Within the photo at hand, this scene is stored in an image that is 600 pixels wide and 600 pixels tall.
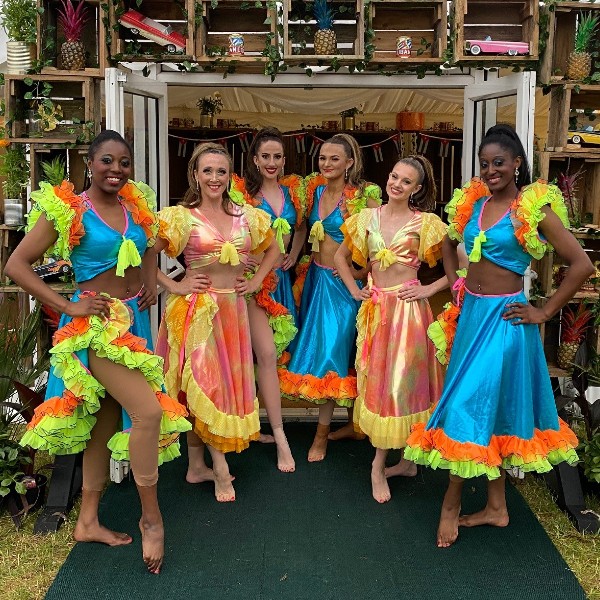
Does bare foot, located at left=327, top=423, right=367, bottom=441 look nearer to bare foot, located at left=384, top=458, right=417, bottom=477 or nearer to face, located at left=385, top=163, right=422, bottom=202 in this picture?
bare foot, located at left=384, top=458, right=417, bottom=477

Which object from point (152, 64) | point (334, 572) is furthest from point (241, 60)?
point (334, 572)

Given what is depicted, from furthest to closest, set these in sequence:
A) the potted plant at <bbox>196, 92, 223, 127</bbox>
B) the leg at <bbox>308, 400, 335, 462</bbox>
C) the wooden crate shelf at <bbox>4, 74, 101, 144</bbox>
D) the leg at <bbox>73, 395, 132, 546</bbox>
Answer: the potted plant at <bbox>196, 92, 223, 127</bbox>
the leg at <bbox>308, 400, 335, 462</bbox>
the wooden crate shelf at <bbox>4, 74, 101, 144</bbox>
the leg at <bbox>73, 395, 132, 546</bbox>

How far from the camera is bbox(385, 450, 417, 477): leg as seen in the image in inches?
156

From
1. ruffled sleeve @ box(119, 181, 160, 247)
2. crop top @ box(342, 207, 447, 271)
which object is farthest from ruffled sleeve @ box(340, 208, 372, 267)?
ruffled sleeve @ box(119, 181, 160, 247)

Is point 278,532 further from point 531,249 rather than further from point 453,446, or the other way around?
point 531,249

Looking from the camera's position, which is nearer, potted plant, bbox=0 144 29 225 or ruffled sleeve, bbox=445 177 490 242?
ruffled sleeve, bbox=445 177 490 242

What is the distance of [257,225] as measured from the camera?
3.74 meters

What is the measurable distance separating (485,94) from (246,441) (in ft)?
7.62

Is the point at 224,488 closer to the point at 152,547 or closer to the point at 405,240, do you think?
the point at 152,547

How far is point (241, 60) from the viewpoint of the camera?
12.8 ft

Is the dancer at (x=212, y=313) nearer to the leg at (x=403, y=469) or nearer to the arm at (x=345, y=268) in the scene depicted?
the arm at (x=345, y=268)

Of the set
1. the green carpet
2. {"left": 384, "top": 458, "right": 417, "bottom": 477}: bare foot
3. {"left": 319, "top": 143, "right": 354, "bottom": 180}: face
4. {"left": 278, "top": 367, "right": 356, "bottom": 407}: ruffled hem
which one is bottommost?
the green carpet

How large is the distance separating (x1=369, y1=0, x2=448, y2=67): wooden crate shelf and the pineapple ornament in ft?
5.24

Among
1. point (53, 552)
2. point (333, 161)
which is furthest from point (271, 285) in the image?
point (53, 552)
